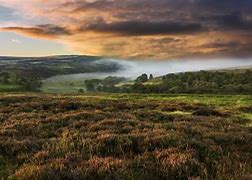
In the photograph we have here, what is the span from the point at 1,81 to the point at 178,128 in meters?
110

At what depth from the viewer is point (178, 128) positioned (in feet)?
55.1

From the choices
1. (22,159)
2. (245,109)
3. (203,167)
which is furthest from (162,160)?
(245,109)

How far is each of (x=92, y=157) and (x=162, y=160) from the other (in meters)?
1.86

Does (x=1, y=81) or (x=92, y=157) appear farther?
(x=1, y=81)

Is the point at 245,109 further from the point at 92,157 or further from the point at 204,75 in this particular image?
the point at 204,75

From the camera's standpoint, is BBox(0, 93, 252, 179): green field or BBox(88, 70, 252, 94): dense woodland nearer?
BBox(0, 93, 252, 179): green field

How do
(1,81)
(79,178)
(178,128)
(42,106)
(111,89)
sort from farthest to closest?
(111,89)
(1,81)
(42,106)
(178,128)
(79,178)

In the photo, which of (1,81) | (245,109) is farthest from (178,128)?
(1,81)

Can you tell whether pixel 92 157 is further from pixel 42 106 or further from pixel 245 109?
pixel 245 109

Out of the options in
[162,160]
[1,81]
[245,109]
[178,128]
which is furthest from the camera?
[1,81]

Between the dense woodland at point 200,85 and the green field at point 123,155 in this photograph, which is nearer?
the green field at point 123,155

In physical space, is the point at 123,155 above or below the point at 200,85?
below

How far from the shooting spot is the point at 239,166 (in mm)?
10195

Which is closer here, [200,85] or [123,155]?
[123,155]
